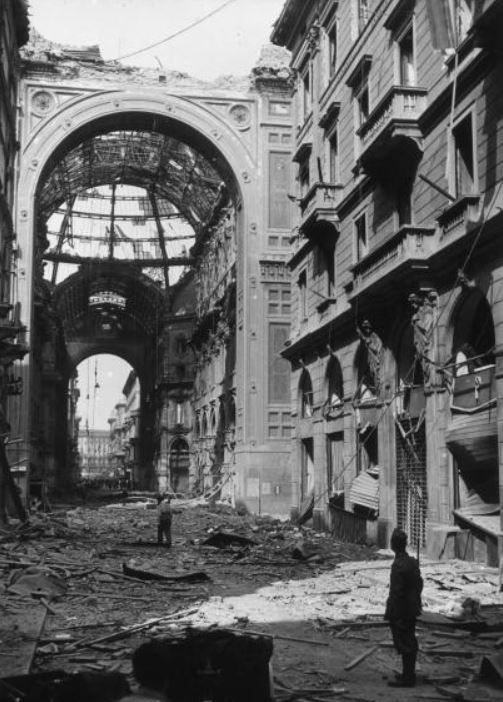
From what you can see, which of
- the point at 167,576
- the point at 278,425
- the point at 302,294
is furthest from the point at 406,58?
the point at 278,425

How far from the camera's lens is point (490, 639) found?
9.88 m

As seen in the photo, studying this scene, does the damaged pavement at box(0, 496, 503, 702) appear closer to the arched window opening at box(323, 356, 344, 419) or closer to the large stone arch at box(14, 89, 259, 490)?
the arched window opening at box(323, 356, 344, 419)

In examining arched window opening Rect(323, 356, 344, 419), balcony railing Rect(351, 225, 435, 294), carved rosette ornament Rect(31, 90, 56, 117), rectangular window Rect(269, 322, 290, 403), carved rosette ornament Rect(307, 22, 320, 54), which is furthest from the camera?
carved rosette ornament Rect(31, 90, 56, 117)

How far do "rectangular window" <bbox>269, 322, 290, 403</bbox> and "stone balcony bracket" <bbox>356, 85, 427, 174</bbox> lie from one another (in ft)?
60.7

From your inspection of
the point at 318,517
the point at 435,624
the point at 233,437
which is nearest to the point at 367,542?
the point at 318,517

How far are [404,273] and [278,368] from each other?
2059 centimetres

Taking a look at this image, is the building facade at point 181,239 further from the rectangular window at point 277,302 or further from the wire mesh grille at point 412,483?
the wire mesh grille at point 412,483

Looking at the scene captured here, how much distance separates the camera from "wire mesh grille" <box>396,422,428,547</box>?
18.3 meters

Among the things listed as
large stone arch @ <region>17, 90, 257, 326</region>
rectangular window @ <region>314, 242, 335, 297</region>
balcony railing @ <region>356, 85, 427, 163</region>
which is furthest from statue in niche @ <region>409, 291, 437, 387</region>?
large stone arch @ <region>17, 90, 257, 326</region>

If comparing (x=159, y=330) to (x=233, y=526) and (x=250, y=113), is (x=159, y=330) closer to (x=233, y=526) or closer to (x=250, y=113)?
(x=250, y=113)

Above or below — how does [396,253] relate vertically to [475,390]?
above

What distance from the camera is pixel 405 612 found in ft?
26.3

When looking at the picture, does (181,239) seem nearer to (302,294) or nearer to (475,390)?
(302,294)

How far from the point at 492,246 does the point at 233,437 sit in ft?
97.0
